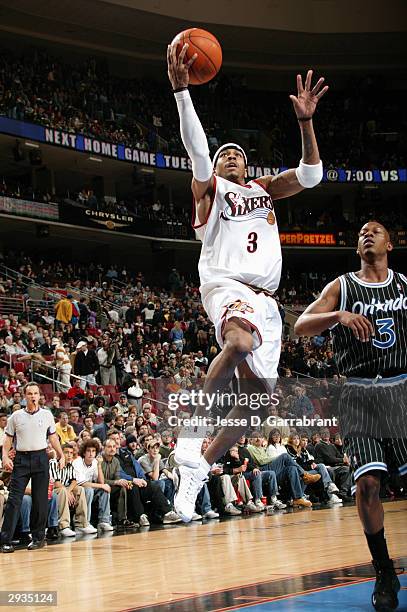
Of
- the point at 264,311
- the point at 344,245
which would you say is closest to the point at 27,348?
the point at 264,311

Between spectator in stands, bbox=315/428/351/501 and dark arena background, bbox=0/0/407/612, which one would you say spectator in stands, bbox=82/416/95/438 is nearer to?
dark arena background, bbox=0/0/407/612

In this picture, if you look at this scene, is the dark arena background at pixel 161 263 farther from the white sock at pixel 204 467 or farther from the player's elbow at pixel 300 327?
the player's elbow at pixel 300 327

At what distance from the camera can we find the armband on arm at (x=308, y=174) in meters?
5.11

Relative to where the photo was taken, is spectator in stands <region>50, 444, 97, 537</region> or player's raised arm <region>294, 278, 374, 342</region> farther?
spectator in stands <region>50, 444, 97, 537</region>

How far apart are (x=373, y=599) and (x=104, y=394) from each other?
9936 mm

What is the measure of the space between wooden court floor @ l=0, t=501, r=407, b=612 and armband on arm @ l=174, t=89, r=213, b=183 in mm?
2935

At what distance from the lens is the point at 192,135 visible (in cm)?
477

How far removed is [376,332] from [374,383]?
0.32m

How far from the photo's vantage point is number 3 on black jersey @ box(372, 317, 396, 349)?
220 inches

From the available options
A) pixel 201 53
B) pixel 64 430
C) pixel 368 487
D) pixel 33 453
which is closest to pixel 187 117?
pixel 201 53

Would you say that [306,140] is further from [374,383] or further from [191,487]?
[191,487]

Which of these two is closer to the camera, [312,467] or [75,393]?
[312,467]

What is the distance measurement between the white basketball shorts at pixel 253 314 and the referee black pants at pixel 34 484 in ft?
17.7

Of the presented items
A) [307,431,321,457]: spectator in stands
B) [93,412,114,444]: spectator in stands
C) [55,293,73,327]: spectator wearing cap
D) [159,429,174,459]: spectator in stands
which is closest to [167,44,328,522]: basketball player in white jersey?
[159,429,174,459]: spectator in stands
